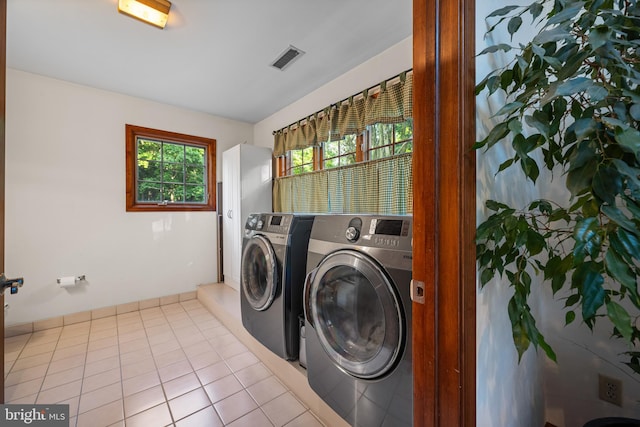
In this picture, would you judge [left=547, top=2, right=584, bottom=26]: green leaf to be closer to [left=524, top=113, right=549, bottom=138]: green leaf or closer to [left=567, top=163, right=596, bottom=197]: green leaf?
[left=524, top=113, right=549, bottom=138]: green leaf

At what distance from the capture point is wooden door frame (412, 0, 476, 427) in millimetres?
612

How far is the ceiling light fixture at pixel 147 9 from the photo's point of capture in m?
1.53

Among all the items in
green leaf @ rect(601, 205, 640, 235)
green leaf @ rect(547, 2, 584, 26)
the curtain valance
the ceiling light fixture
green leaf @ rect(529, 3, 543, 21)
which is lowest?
green leaf @ rect(601, 205, 640, 235)

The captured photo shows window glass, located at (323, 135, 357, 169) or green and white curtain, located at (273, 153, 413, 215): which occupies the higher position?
window glass, located at (323, 135, 357, 169)

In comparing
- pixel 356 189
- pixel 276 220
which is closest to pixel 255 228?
pixel 276 220

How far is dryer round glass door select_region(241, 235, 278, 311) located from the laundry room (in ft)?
0.06

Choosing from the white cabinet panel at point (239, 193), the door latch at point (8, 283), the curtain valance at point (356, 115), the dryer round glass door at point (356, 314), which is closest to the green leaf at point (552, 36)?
the dryer round glass door at point (356, 314)

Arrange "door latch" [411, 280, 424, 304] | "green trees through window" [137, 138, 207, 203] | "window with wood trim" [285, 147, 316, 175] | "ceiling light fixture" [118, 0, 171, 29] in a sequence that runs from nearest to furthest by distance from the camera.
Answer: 1. "door latch" [411, 280, 424, 304]
2. "ceiling light fixture" [118, 0, 171, 29]
3. "window with wood trim" [285, 147, 316, 175]
4. "green trees through window" [137, 138, 207, 203]

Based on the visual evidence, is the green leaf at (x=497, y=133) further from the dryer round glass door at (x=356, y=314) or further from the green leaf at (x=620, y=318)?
the dryer round glass door at (x=356, y=314)

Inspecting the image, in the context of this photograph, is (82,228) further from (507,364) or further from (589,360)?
(589,360)

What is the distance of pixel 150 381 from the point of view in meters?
1.70

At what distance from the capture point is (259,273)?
1.92 m

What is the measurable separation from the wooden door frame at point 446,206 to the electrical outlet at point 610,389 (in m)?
1.09

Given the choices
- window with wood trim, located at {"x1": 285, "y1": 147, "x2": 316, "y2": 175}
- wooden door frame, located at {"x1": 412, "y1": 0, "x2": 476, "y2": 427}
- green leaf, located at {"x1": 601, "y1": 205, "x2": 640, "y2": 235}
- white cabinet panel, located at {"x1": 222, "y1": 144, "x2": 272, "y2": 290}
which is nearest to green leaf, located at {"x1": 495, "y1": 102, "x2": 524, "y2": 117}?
wooden door frame, located at {"x1": 412, "y1": 0, "x2": 476, "y2": 427}
